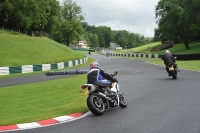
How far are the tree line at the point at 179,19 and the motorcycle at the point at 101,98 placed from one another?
50.3 metres

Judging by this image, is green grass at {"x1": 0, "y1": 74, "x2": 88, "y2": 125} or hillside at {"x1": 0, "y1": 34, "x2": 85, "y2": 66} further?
hillside at {"x1": 0, "y1": 34, "x2": 85, "y2": 66}

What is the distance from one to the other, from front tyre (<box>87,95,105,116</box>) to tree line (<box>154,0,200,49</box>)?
5111 cm

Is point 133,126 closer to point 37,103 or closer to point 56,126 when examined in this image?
point 56,126

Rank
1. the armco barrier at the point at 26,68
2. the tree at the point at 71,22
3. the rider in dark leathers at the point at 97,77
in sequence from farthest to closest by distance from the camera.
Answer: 1. the tree at the point at 71,22
2. the armco barrier at the point at 26,68
3. the rider in dark leathers at the point at 97,77

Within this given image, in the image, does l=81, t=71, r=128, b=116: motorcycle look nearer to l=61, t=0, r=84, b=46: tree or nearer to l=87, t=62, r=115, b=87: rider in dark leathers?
l=87, t=62, r=115, b=87: rider in dark leathers

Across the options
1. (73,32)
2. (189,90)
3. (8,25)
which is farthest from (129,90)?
(73,32)

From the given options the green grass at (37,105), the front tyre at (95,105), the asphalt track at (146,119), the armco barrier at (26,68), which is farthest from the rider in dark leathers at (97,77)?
the armco barrier at (26,68)

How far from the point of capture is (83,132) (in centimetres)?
661

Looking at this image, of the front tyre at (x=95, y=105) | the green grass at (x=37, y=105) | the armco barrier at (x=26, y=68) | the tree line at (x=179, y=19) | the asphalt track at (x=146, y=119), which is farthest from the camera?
the tree line at (x=179, y=19)

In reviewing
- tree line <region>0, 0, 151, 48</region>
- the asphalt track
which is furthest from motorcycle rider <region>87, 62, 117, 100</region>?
tree line <region>0, 0, 151, 48</region>

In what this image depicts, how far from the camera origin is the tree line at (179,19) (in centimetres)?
5878

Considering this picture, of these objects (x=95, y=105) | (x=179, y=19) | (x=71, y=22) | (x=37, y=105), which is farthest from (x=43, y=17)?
(x=95, y=105)

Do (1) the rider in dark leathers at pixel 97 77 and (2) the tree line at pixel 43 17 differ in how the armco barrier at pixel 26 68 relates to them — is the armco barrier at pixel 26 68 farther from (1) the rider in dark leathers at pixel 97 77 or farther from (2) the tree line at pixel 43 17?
(2) the tree line at pixel 43 17

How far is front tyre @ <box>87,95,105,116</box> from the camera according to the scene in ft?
27.0
